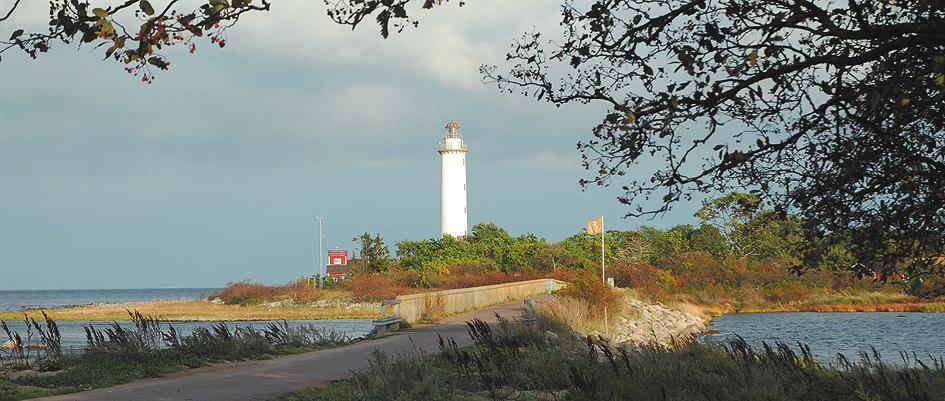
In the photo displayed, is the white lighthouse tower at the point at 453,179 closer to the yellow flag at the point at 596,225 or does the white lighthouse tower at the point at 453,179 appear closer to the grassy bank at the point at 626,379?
the yellow flag at the point at 596,225

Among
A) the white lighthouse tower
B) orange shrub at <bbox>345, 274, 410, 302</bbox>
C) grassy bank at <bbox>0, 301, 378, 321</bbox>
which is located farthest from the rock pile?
the white lighthouse tower

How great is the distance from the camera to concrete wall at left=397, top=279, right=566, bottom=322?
95.9 feet

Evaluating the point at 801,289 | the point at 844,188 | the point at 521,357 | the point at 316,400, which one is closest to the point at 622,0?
the point at 844,188

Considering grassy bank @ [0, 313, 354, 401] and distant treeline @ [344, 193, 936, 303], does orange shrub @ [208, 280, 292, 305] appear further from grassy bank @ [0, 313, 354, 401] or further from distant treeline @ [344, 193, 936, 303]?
grassy bank @ [0, 313, 354, 401]

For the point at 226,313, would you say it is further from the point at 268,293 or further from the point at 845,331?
the point at 845,331

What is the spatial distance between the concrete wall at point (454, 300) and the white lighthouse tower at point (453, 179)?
33163 millimetres

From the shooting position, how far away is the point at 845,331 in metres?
42.5

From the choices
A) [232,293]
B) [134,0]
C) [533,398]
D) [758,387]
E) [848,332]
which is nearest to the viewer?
[134,0]

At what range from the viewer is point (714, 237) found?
3162 inches

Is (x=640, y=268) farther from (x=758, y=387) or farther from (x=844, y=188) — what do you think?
(x=844, y=188)

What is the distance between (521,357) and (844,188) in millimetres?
8510

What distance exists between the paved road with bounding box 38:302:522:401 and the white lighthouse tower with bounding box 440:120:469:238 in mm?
59854

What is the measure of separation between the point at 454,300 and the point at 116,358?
18.1m

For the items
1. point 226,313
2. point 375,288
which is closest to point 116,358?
point 226,313
